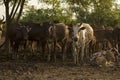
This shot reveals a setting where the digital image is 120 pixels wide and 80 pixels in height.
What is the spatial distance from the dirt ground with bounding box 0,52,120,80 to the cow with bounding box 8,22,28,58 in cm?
314

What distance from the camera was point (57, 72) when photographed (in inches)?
592

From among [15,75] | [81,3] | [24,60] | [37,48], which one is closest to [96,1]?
[81,3]

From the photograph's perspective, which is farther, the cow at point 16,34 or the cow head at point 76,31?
the cow at point 16,34

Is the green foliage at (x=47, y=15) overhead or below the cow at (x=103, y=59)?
overhead

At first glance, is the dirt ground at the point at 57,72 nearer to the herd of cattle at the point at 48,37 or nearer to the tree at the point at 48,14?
the herd of cattle at the point at 48,37

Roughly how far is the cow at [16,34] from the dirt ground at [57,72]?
123 inches

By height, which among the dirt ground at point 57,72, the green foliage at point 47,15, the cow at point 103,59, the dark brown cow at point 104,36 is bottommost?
the dirt ground at point 57,72

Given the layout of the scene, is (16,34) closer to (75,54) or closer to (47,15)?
(75,54)

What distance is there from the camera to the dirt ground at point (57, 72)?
13.7m

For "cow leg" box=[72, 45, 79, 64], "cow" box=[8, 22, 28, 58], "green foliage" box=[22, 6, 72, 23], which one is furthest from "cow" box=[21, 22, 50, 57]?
"green foliage" box=[22, 6, 72, 23]

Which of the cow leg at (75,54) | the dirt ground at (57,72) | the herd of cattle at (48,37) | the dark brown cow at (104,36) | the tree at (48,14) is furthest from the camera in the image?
the tree at (48,14)

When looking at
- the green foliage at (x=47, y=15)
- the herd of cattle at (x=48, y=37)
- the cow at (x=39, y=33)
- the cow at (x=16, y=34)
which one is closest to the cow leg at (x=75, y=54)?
the herd of cattle at (x=48, y=37)

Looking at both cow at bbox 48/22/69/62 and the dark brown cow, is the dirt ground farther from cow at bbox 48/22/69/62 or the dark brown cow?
the dark brown cow

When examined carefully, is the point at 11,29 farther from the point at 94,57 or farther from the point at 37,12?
the point at 37,12
